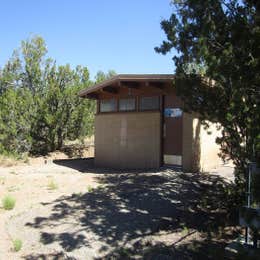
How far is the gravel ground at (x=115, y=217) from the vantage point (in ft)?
15.8

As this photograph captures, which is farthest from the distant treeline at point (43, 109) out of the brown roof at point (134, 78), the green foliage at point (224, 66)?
the green foliage at point (224, 66)

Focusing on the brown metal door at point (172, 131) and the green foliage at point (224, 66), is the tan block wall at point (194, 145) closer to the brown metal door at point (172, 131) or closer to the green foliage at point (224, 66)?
the brown metal door at point (172, 131)

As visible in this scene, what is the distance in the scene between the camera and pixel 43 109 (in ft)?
52.1

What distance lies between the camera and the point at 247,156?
496 centimetres

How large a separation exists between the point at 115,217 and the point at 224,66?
338 centimetres

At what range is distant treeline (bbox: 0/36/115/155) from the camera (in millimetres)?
15148

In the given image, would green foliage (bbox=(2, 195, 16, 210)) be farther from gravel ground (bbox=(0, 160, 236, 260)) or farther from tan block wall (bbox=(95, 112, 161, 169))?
tan block wall (bbox=(95, 112, 161, 169))

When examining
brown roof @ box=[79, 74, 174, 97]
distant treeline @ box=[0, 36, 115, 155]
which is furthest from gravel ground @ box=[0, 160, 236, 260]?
distant treeline @ box=[0, 36, 115, 155]

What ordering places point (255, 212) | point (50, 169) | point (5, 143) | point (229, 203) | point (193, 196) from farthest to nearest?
point (5, 143) → point (50, 169) → point (193, 196) → point (229, 203) → point (255, 212)

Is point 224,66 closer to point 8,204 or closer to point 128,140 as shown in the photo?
point 8,204

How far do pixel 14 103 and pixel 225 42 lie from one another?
12385mm

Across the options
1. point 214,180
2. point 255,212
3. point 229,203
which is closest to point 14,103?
point 214,180

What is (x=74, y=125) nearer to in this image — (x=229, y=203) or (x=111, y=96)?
(x=111, y=96)

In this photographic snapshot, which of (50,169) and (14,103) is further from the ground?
(14,103)
